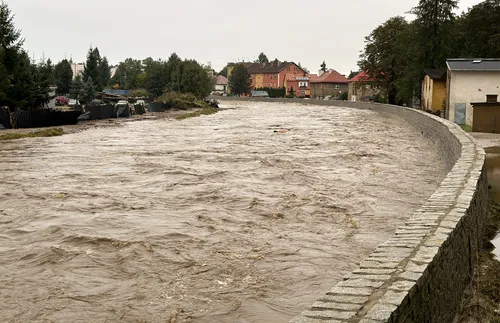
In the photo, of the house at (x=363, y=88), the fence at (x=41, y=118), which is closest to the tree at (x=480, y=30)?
the house at (x=363, y=88)

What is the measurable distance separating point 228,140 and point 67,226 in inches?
712

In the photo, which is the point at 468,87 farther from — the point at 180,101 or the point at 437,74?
the point at 180,101

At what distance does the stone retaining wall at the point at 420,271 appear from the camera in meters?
4.24

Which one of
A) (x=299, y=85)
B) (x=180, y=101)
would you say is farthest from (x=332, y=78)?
(x=180, y=101)

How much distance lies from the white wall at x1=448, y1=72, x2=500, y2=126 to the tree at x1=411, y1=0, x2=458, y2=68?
18.0 m

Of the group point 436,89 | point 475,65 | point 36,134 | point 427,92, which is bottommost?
point 36,134

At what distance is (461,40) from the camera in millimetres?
61625

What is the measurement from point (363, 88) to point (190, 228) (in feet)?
226

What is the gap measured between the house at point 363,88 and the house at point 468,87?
3559cm

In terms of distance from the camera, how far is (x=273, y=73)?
154 meters

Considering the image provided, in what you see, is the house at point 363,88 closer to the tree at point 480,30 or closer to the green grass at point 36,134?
the tree at point 480,30

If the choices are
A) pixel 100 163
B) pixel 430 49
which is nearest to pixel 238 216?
pixel 100 163

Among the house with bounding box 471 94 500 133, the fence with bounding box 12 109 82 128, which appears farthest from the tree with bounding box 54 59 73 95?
the house with bounding box 471 94 500 133

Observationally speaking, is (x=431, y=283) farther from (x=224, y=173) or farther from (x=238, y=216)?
(x=224, y=173)
